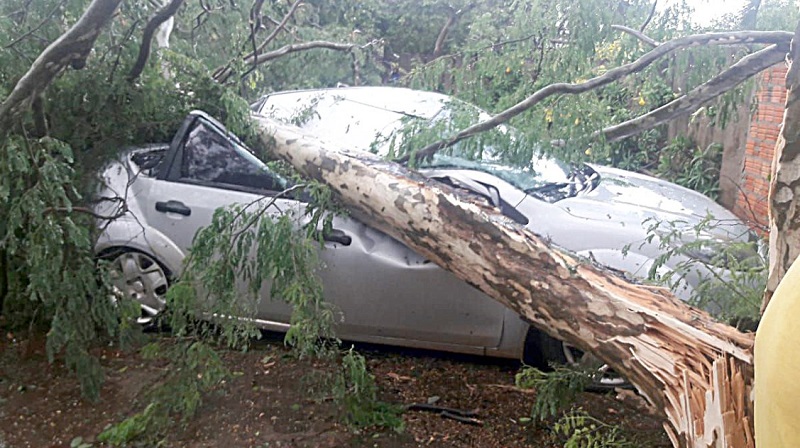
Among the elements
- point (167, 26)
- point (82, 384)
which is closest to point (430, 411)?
point (82, 384)

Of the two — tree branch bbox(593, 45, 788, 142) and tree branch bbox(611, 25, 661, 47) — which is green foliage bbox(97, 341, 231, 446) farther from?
tree branch bbox(611, 25, 661, 47)

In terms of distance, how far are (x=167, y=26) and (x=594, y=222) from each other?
3.34m

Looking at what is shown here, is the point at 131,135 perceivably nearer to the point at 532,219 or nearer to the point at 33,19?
the point at 33,19

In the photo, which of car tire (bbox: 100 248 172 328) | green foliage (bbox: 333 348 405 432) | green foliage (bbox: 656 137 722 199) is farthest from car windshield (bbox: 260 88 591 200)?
green foliage (bbox: 656 137 722 199)

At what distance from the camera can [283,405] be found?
12.2ft

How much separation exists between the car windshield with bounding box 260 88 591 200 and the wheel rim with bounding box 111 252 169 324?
1.36 m

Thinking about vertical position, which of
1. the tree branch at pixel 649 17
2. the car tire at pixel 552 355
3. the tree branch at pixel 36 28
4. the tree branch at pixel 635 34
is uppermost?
the tree branch at pixel 649 17

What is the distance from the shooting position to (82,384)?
11.8 feet

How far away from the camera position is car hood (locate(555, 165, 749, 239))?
13.1 ft

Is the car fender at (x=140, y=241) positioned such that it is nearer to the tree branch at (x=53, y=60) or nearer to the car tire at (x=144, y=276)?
the car tire at (x=144, y=276)

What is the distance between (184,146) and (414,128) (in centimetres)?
161

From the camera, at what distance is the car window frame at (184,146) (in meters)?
4.45

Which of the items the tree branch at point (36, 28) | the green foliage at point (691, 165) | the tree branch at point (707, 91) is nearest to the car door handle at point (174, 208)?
the tree branch at point (36, 28)

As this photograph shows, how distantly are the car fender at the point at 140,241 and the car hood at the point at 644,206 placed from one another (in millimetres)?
2409
